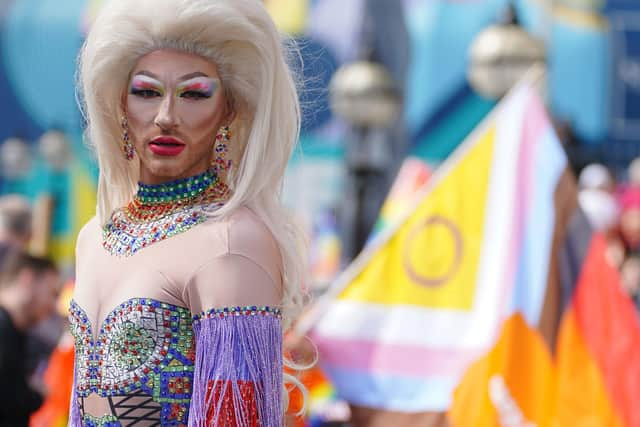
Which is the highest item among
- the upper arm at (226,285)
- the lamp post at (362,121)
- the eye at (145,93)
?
the lamp post at (362,121)

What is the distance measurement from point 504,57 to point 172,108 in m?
5.70

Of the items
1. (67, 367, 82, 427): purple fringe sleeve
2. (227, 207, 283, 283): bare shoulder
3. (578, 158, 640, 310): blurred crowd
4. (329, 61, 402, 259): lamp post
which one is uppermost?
(329, 61, 402, 259): lamp post

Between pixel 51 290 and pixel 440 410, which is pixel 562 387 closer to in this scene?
pixel 440 410

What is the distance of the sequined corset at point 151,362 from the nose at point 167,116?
33 cm

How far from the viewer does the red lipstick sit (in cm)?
218

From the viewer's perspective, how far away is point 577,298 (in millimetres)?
4770

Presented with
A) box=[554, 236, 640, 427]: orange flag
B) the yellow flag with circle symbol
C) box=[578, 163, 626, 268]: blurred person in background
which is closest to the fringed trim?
box=[554, 236, 640, 427]: orange flag

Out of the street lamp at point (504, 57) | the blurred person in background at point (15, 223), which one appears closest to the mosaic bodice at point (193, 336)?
the blurred person in background at point (15, 223)

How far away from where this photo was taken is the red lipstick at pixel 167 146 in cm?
218

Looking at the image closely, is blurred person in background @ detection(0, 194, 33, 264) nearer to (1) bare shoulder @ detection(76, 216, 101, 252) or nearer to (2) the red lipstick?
(1) bare shoulder @ detection(76, 216, 101, 252)

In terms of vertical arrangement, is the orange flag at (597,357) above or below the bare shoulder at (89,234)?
above

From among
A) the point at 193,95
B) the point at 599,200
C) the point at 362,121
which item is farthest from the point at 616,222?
the point at 193,95

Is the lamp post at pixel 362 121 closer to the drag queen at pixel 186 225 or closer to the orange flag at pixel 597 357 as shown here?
the orange flag at pixel 597 357

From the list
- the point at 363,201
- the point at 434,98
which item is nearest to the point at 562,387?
the point at 363,201
